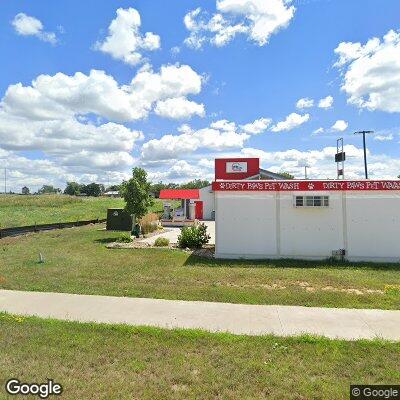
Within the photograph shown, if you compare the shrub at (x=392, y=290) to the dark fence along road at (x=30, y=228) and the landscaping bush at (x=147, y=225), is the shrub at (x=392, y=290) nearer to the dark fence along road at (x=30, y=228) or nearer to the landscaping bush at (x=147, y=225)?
the landscaping bush at (x=147, y=225)

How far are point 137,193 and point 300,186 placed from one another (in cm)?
1205

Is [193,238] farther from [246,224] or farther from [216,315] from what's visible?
[216,315]

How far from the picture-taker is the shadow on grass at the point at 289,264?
1425 cm

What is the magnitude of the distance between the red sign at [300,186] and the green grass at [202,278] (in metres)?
3.12

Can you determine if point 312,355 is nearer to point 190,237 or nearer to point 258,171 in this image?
point 190,237

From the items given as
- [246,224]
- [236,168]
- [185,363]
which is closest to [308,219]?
[246,224]

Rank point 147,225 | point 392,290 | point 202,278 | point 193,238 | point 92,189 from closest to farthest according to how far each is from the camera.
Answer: point 392,290
point 202,278
point 193,238
point 147,225
point 92,189

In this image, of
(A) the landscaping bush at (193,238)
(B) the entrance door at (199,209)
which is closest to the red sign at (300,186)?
(A) the landscaping bush at (193,238)

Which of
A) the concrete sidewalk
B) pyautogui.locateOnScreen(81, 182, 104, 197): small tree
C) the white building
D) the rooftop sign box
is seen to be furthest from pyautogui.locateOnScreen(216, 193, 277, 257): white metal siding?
pyautogui.locateOnScreen(81, 182, 104, 197): small tree

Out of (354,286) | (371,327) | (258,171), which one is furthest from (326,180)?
(258,171)

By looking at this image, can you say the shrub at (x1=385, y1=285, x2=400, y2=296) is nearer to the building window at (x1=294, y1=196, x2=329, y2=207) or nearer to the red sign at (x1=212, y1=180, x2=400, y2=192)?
the building window at (x1=294, y1=196, x2=329, y2=207)

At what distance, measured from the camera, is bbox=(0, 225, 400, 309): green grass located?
31.8 ft

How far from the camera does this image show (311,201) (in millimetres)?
15805

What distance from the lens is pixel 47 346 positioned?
636cm
